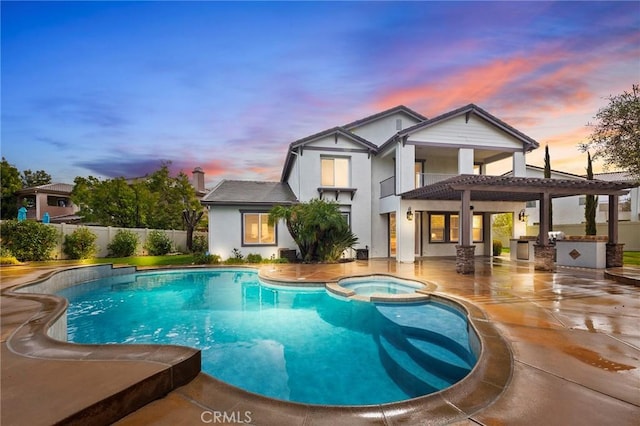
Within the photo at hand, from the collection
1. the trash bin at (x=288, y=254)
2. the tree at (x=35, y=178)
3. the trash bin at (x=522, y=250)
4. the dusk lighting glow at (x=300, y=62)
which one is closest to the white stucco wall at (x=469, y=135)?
the dusk lighting glow at (x=300, y=62)

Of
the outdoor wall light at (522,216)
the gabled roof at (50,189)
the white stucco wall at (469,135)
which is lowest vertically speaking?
the outdoor wall light at (522,216)

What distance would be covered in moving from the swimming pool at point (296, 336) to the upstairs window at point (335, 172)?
8.02 m

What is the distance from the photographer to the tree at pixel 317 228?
44.4 ft

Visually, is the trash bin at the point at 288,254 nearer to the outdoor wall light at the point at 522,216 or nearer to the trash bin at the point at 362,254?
the trash bin at the point at 362,254

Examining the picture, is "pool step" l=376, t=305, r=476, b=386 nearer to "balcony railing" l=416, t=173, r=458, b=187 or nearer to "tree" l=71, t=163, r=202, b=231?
"balcony railing" l=416, t=173, r=458, b=187

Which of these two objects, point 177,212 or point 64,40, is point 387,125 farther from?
point 177,212

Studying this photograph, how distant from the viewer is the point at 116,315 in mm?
7414

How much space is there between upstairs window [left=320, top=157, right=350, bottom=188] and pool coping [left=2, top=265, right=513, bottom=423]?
12.8 metres

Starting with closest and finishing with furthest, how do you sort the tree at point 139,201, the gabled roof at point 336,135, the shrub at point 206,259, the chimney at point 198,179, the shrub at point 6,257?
the shrub at point 6,257 < the shrub at point 206,259 < the gabled roof at point 336,135 < the tree at point 139,201 < the chimney at point 198,179

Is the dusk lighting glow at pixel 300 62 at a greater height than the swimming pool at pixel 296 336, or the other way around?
the dusk lighting glow at pixel 300 62

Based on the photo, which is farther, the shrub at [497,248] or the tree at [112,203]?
the tree at [112,203]

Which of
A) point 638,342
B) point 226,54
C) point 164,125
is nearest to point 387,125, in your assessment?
point 226,54

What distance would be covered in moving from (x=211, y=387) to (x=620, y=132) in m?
15.5

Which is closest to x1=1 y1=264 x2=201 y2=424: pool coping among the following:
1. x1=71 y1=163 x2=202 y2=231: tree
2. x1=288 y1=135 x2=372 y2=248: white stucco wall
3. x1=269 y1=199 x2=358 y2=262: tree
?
x1=269 y1=199 x2=358 y2=262: tree
